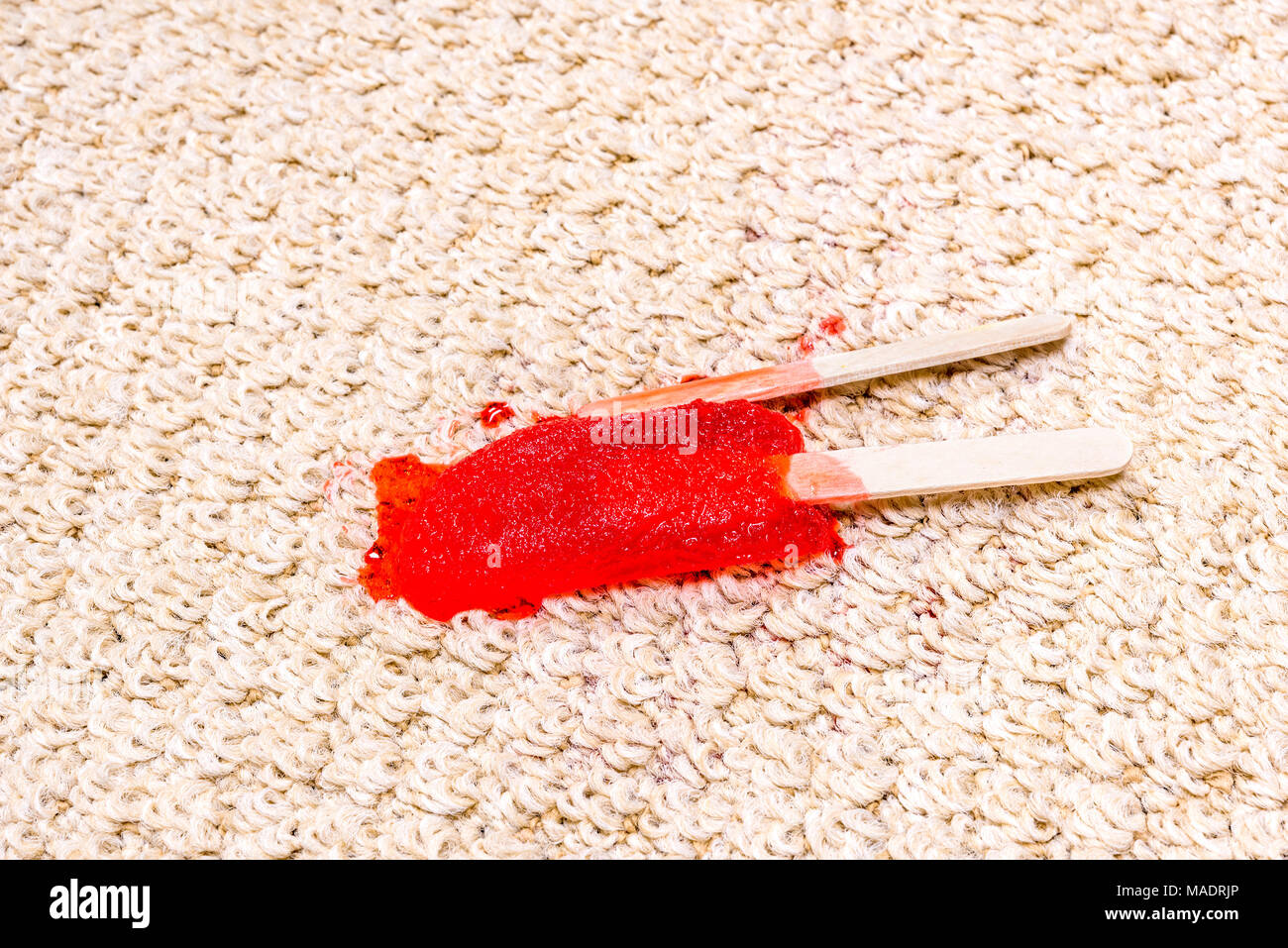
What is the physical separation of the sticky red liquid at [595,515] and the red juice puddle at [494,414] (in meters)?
0.04

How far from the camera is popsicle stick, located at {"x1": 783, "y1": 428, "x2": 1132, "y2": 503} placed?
57 centimetres

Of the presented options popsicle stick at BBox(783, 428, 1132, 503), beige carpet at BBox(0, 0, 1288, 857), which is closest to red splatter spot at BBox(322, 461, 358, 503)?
beige carpet at BBox(0, 0, 1288, 857)

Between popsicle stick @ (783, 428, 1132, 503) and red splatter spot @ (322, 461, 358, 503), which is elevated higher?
red splatter spot @ (322, 461, 358, 503)

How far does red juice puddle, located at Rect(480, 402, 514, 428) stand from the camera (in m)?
0.65

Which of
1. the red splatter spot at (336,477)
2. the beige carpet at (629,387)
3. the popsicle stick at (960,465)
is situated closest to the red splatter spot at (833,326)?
the beige carpet at (629,387)

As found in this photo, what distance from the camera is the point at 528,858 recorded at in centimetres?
56

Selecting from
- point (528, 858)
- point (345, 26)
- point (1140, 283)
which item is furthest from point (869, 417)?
point (345, 26)

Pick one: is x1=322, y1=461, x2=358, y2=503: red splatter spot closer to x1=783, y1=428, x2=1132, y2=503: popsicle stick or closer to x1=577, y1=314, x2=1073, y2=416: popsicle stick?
x1=577, y1=314, x2=1073, y2=416: popsicle stick

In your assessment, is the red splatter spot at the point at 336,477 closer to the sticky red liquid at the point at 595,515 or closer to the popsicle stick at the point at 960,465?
the sticky red liquid at the point at 595,515

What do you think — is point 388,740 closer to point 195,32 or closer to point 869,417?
point 869,417

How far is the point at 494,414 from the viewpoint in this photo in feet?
2.13

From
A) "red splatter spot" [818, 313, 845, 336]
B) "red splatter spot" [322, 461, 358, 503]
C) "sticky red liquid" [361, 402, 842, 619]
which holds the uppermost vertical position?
"red splatter spot" [818, 313, 845, 336]

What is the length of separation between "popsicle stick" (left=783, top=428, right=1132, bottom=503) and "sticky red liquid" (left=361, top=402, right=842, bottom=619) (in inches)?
0.9
